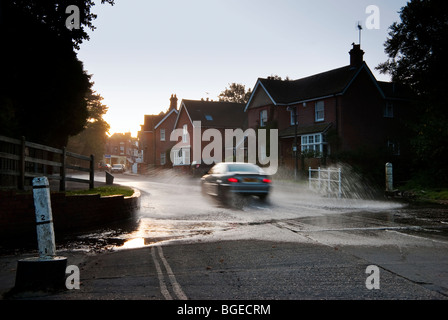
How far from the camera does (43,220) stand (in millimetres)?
4715

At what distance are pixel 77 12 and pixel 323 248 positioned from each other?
367 inches

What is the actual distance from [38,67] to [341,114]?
2589 cm

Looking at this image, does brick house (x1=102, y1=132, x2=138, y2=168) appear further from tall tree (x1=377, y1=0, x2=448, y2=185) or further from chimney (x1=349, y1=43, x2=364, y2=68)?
tall tree (x1=377, y1=0, x2=448, y2=185)

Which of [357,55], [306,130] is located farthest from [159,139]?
[357,55]

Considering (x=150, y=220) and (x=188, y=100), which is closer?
(x=150, y=220)

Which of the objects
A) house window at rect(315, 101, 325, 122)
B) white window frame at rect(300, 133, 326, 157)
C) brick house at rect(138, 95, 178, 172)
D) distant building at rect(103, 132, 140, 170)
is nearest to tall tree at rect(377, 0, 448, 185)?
house window at rect(315, 101, 325, 122)

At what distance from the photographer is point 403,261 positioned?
5.89 metres

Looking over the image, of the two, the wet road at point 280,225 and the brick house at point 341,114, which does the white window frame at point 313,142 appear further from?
the wet road at point 280,225

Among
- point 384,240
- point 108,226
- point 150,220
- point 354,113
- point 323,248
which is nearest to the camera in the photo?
point 323,248

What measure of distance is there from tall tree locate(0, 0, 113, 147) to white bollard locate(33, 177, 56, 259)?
19.0ft

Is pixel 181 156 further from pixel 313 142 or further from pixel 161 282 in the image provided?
pixel 161 282

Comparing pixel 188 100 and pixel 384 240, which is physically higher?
pixel 188 100
